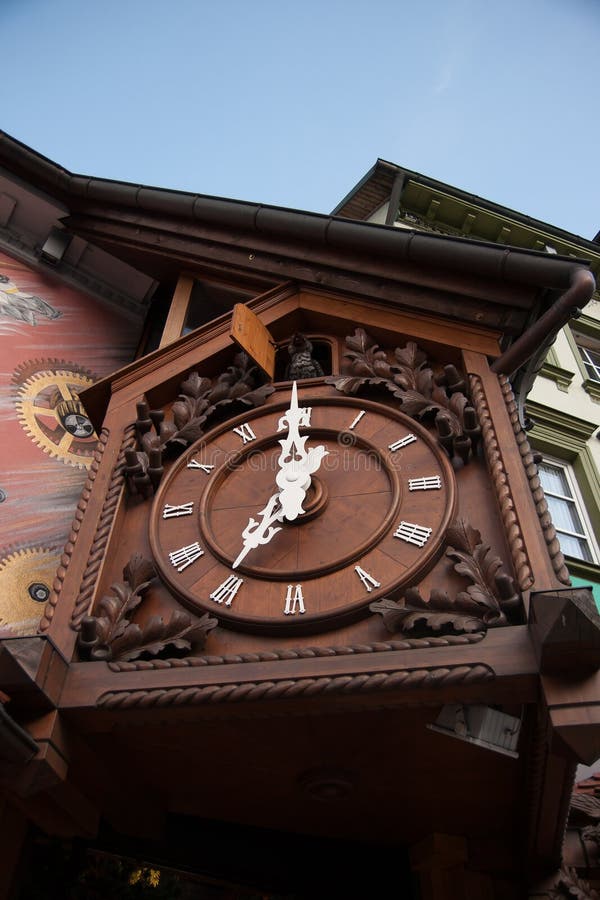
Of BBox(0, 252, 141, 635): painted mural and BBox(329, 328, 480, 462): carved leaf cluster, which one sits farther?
BBox(0, 252, 141, 635): painted mural

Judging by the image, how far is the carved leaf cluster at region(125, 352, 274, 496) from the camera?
15.9 ft

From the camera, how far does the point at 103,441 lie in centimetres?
513

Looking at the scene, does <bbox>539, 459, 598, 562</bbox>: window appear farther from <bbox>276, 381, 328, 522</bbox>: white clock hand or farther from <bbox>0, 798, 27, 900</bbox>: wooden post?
<bbox>0, 798, 27, 900</bbox>: wooden post

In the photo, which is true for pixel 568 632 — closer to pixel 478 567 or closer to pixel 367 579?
pixel 478 567

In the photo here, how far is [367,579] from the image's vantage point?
4.03 m

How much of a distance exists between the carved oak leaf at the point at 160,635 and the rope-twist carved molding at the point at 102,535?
241mm

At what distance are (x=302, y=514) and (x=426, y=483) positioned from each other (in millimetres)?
627

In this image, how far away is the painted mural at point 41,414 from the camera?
5.52m

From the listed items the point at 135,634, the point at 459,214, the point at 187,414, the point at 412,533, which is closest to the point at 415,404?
the point at 412,533

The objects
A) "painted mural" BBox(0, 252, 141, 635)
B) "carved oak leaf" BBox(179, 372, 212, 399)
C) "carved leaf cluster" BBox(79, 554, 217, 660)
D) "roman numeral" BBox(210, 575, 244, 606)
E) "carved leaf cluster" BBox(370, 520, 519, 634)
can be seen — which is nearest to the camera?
"carved leaf cluster" BBox(370, 520, 519, 634)

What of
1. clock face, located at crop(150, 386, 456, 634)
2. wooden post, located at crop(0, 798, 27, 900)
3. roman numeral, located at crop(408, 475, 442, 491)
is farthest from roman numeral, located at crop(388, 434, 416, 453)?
wooden post, located at crop(0, 798, 27, 900)

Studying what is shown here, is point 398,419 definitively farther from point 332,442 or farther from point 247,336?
point 247,336

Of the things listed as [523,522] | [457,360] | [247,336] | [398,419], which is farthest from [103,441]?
[523,522]

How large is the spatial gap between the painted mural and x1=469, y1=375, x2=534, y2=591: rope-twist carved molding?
2.80 metres
